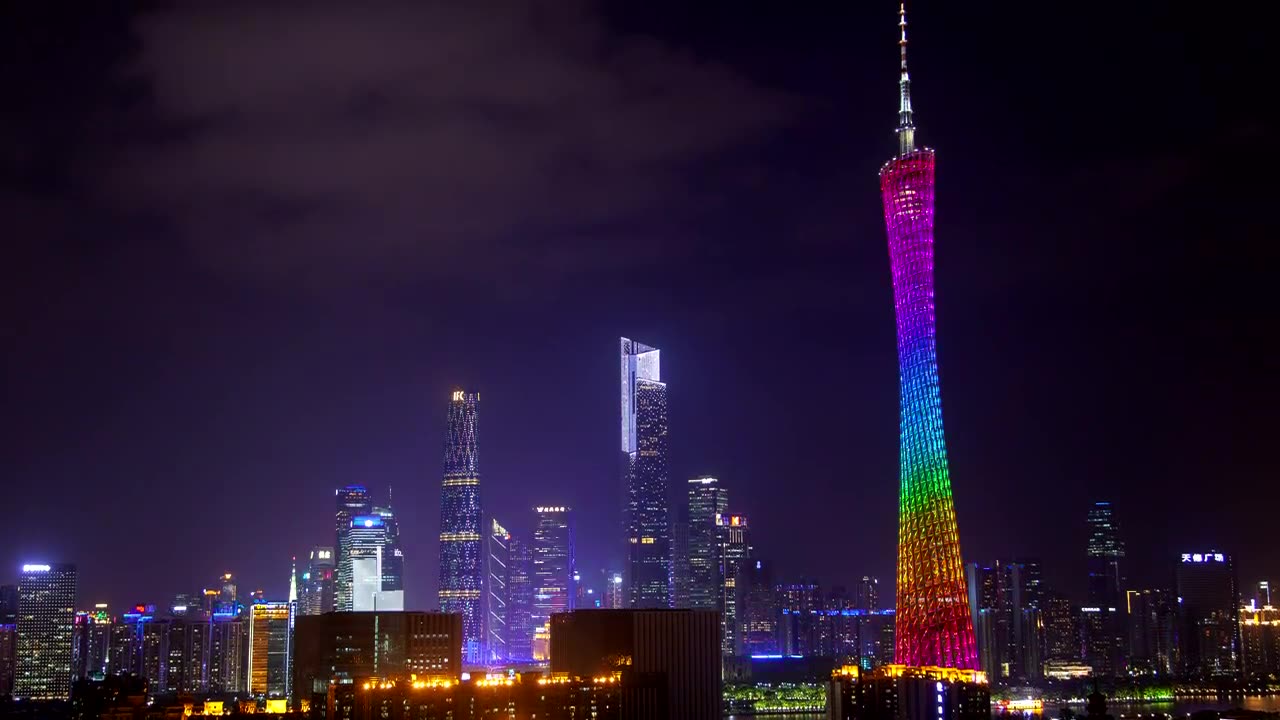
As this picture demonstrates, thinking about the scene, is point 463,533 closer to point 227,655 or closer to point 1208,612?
point 227,655

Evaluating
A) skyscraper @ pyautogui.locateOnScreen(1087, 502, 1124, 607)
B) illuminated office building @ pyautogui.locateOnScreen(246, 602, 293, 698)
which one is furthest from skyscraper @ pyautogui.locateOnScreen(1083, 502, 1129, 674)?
illuminated office building @ pyautogui.locateOnScreen(246, 602, 293, 698)

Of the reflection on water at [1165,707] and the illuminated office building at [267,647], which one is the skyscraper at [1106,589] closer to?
the reflection on water at [1165,707]

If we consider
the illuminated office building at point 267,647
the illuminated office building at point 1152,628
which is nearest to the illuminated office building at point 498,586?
the illuminated office building at point 267,647

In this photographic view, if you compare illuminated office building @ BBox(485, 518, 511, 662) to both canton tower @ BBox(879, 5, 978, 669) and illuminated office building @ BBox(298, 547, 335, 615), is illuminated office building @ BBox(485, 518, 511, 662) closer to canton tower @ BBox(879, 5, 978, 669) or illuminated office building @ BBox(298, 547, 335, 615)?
illuminated office building @ BBox(298, 547, 335, 615)

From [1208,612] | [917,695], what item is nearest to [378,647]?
[917,695]

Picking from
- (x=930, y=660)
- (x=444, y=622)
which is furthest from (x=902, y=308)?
A: (x=444, y=622)

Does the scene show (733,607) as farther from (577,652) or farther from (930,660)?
(930,660)

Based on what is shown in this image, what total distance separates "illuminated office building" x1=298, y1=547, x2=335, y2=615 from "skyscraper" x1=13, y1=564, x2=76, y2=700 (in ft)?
46.5

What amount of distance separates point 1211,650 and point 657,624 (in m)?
67.9

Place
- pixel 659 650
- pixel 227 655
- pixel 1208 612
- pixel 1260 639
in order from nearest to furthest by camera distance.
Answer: pixel 659 650
pixel 227 655
pixel 1208 612
pixel 1260 639

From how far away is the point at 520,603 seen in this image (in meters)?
105

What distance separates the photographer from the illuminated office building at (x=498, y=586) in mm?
101525

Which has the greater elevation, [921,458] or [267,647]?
[921,458]

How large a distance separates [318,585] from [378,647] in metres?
50.7
